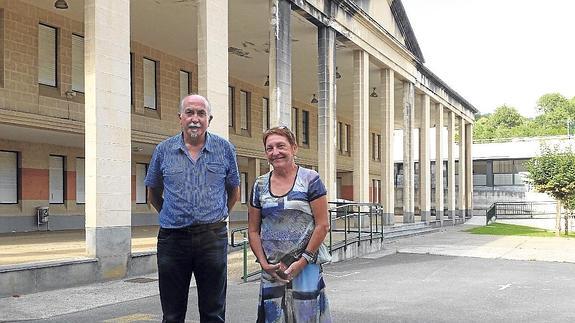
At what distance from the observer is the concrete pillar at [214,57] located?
44.5ft

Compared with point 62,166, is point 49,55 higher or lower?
higher

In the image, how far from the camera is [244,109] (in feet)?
89.5

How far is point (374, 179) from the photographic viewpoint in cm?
4322

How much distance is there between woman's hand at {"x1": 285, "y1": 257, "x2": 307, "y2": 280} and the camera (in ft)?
12.6

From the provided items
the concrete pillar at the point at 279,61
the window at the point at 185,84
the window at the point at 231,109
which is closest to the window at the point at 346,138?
the window at the point at 231,109

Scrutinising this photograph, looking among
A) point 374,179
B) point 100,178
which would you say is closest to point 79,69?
point 100,178

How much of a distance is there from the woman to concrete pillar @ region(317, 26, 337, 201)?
15.5 m

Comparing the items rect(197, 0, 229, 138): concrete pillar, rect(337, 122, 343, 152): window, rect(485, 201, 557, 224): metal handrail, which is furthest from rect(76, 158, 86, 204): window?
rect(485, 201, 557, 224): metal handrail

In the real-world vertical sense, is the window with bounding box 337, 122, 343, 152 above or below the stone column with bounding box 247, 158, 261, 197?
above

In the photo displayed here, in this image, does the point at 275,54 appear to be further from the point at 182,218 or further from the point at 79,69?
the point at 182,218

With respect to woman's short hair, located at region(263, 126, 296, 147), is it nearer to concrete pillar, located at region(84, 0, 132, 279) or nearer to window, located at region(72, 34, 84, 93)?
concrete pillar, located at region(84, 0, 132, 279)

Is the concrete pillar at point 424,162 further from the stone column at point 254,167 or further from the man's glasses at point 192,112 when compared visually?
the man's glasses at point 192,112

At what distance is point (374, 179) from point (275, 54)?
27786 millimetres

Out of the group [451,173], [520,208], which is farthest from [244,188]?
[520,208]
